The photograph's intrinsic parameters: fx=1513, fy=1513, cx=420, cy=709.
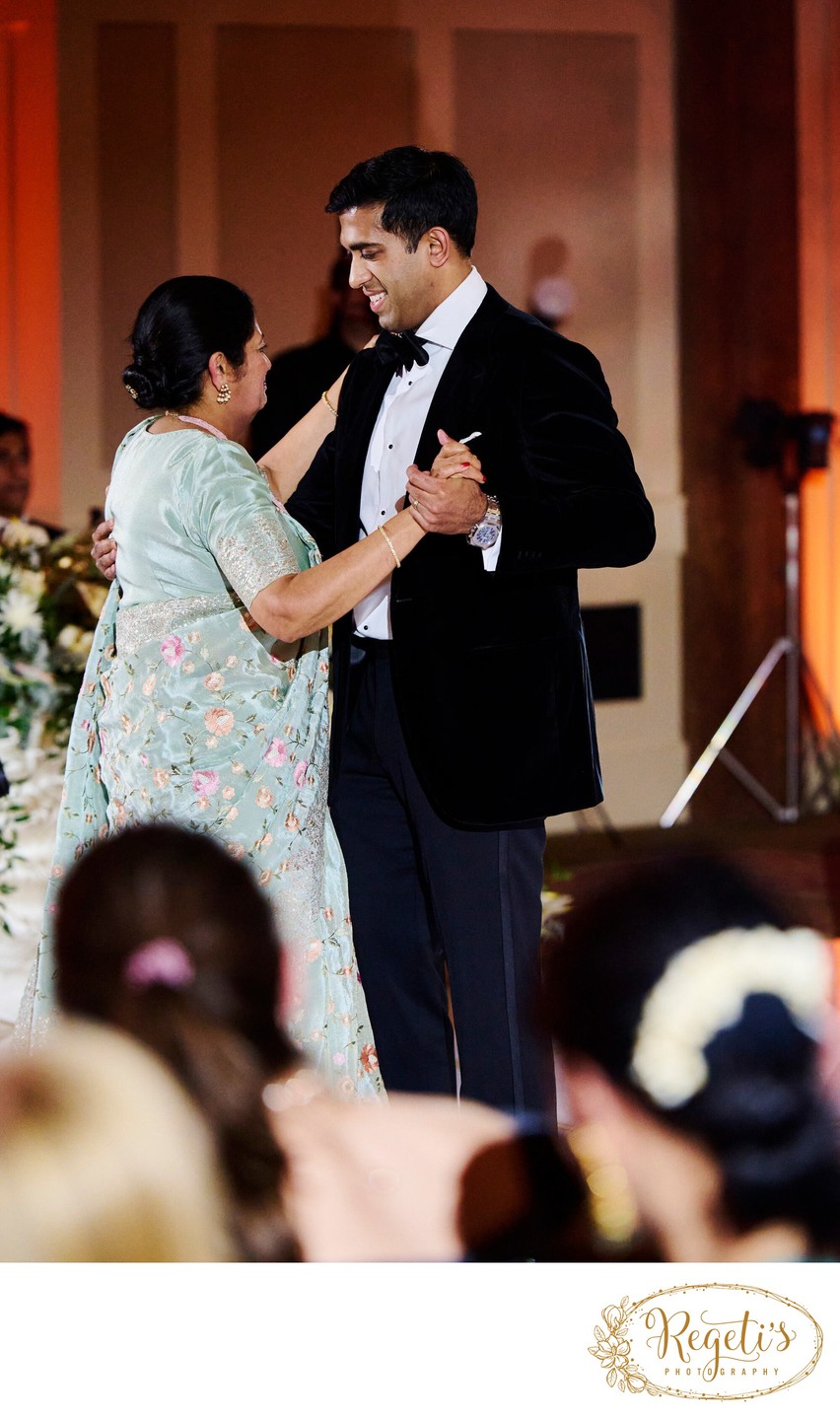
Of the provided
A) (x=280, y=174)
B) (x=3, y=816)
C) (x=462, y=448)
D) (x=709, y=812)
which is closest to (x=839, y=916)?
(x=709, y=812)

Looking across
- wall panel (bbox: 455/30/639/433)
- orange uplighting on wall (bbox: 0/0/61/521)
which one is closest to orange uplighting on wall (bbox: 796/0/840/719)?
wall panel (bbox: 455/30/639/433)

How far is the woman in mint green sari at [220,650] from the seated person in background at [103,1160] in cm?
27

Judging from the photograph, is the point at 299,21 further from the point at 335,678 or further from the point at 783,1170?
the point at 783,1170

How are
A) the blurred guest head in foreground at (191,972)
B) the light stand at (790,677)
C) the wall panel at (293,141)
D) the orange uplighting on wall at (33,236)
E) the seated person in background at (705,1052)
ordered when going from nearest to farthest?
the seated person in background at (705,1052)
the blurred guest head in foreground at (191,972)
the orange uplighting on wall at (33,236)
the wall panel at (293,141)
the light stand at (790,677)

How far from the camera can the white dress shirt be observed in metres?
2.08

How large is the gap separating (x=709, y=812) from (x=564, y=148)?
93.8 inches

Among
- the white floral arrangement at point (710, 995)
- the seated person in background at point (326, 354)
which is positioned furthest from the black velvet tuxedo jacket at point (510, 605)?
the seated person in background at point (326, 354)

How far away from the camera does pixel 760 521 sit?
5.42 meters

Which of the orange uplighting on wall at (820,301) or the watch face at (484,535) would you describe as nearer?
the watch face at (484,535)

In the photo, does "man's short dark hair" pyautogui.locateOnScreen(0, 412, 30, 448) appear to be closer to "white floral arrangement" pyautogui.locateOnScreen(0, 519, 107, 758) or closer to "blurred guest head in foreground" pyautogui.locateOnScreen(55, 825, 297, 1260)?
"white floral arrangement" pyautogui.locateOnScreen(0, 519, 107, 758)

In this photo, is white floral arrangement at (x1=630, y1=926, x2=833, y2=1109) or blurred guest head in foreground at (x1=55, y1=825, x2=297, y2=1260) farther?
blurred guest head in foreground at (x1=55, y1=825, x2=297, y2=1260)

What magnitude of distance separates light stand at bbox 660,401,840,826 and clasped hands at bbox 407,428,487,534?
3.38m

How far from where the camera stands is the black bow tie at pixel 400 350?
209 cm
